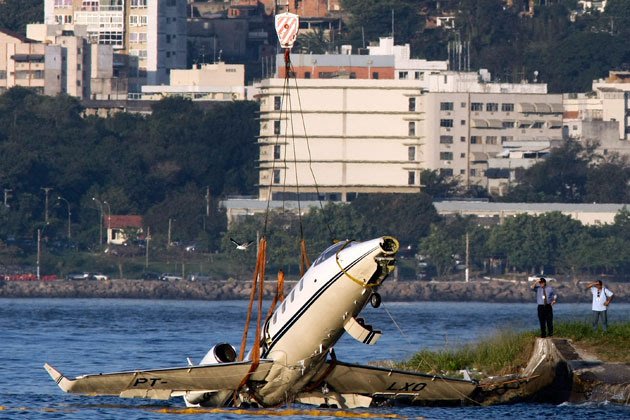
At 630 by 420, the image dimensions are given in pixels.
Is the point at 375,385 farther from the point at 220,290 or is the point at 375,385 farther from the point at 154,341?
the point at 220,290

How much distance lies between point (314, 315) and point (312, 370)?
5.69 feet

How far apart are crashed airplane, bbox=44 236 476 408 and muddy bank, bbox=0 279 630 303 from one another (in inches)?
5269

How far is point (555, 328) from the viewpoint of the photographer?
185ft

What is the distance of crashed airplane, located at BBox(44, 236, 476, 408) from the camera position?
47812mm

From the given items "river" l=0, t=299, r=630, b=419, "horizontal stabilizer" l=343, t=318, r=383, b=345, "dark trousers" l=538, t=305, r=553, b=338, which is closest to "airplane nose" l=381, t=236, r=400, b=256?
"river" l=0, t=299, r=630, b=419

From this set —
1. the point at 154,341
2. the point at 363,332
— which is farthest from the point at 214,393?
the point at 154,341

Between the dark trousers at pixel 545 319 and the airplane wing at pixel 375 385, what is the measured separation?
3.61 meters

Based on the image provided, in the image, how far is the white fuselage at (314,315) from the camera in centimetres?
4753

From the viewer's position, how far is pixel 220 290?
192 metres

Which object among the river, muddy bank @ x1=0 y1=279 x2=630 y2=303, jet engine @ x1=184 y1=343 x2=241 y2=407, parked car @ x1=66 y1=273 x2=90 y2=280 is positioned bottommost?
muddy bank @ x1=0 y1=279 x2=630 y2=303

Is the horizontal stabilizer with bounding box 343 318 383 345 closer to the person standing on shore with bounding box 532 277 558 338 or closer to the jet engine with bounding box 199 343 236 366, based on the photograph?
the jet engine with bounding box 199 343 236 366

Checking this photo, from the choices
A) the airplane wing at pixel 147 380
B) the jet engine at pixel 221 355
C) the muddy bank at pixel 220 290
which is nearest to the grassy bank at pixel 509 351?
the jet engine at pixel 221 355

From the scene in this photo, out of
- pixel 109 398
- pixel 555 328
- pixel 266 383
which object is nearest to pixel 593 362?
pixel 555 328

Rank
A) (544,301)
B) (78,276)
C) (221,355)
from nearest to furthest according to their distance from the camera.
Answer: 1. (221,355)
2. (544,301)
3. (78,276)
